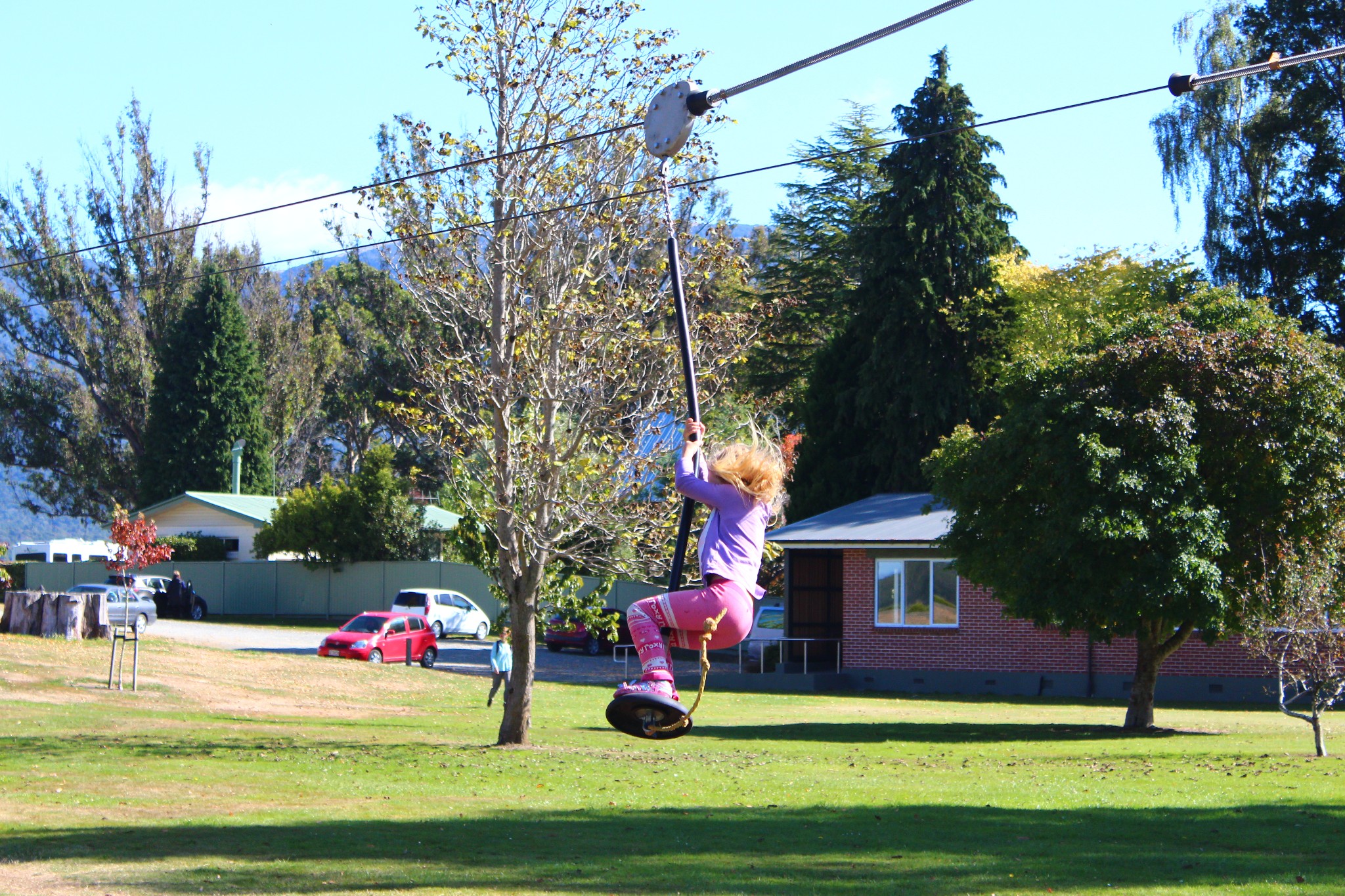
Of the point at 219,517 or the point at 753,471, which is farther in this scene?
the point at 219,517

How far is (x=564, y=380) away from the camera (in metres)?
18.4

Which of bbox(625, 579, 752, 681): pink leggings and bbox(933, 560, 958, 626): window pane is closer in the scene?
bbox(625, 579, 752, 681): pink leggings

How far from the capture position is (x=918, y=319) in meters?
44.9

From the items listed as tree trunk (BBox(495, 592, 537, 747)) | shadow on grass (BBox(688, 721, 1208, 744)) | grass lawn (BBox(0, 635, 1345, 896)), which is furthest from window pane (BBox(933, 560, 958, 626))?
tree trunk (BBox(495, 592, 537, 747))

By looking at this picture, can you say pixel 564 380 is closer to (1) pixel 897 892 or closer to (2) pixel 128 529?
(1) pixel 897 892

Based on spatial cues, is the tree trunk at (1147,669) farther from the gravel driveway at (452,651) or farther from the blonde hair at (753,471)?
the blonde hair at (753,471)

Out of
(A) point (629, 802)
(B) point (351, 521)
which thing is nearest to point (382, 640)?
(B) point (351, 521)

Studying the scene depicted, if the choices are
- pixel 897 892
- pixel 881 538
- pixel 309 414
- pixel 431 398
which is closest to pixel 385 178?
pixel 431 398

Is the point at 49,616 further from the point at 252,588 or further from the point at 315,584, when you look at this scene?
the point at 252,588

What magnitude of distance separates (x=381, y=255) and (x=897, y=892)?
12335 mm

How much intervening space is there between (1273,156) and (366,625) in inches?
1244

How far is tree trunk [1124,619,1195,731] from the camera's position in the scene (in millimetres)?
24656

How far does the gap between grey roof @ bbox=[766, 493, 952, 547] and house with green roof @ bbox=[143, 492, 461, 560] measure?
26.0 metres

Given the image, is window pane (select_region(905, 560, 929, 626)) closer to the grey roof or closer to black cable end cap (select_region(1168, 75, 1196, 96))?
the grey roof
